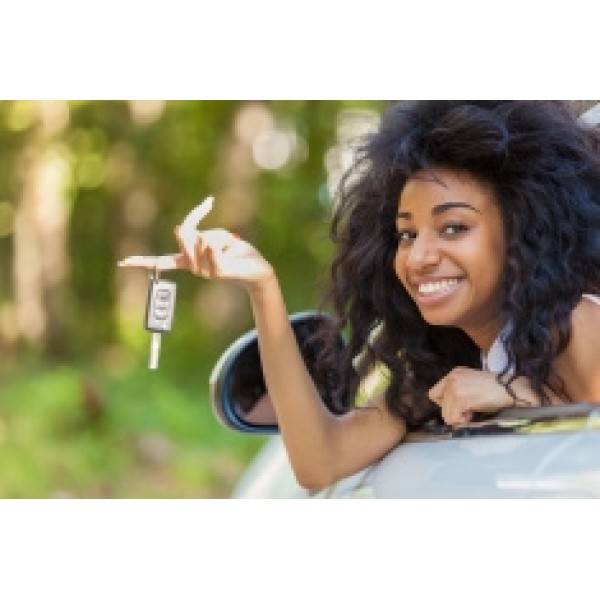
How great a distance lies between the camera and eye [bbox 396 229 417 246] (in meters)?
2.84

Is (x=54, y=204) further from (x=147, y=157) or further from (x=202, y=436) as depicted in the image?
(x=202, y=436)

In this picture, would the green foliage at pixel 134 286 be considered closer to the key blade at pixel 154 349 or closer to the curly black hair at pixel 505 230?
the key blade at pixel 154 349

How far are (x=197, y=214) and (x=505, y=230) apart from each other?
0.72 meters

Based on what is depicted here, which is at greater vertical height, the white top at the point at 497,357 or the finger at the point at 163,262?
the finger at the point at 163,262

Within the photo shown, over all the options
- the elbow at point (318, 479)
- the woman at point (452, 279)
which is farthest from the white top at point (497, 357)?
the elbow at point (318, 479)

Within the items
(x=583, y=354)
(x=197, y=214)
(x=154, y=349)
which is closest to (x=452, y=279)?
(x=583, y=354)

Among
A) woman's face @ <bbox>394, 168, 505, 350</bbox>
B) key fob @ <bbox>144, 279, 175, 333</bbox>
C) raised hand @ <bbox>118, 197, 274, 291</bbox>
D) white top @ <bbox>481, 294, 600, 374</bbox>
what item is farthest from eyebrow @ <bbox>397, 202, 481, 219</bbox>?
key fob @ <bbox>144, 279, 175, 333</bbox>

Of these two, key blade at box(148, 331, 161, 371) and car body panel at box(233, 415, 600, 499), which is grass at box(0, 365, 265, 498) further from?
car body panel at box(233, 415, 600, 499)

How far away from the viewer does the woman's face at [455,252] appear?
9.05 feet

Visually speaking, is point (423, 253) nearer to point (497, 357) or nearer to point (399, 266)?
point (399, 266)

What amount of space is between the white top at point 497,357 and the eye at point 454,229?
0.68ft

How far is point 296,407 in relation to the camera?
2.83 metres
